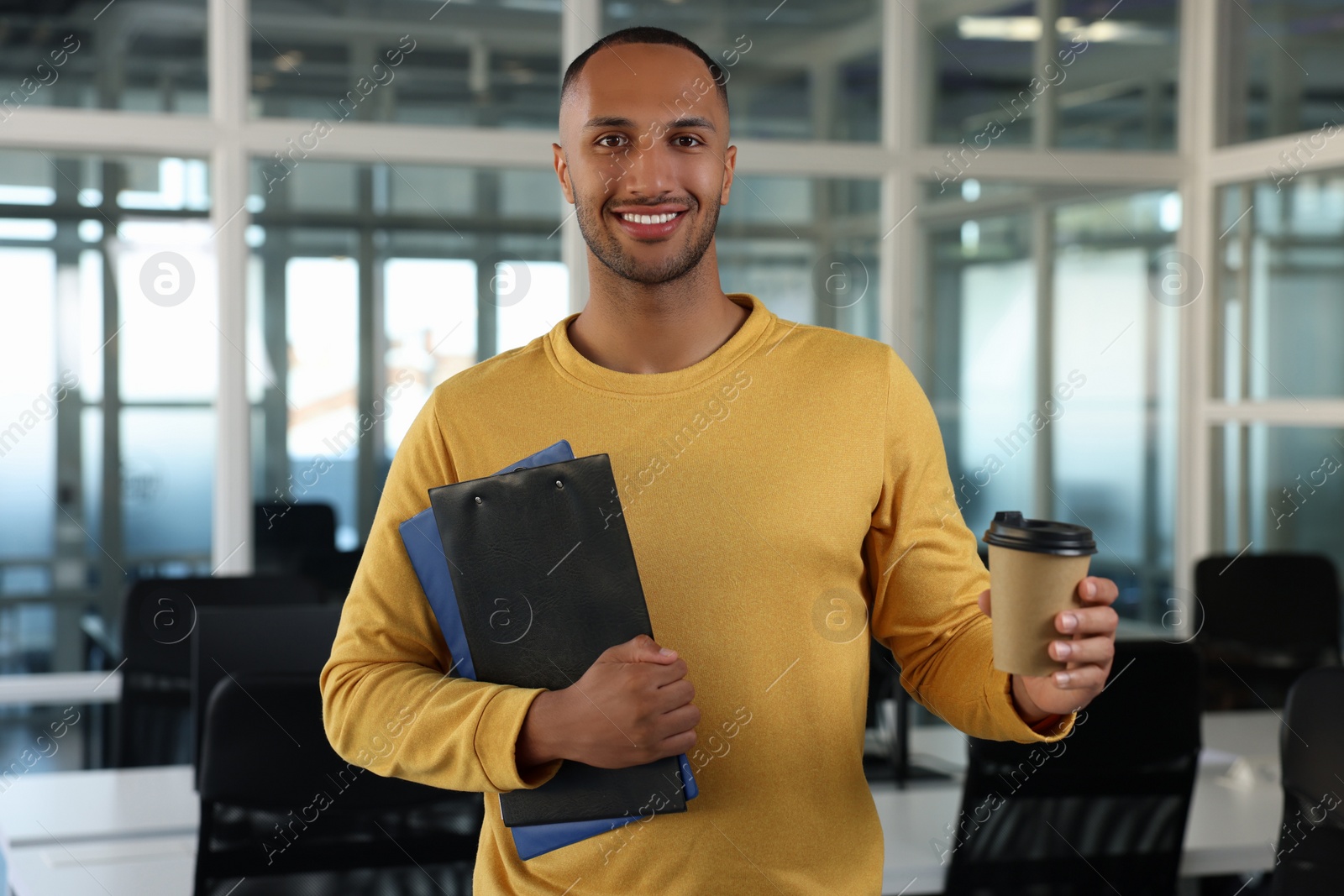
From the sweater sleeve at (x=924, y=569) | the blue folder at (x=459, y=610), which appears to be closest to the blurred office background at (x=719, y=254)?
the sweater sleeve at (x=924, y=569)

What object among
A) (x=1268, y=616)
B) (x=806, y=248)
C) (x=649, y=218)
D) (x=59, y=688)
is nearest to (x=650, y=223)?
(x=649, y=218)

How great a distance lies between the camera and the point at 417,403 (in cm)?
413

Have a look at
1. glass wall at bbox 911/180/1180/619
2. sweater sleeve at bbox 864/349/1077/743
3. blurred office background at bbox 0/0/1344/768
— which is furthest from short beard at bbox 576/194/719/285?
glass wall at bbox 911/180/1180/619

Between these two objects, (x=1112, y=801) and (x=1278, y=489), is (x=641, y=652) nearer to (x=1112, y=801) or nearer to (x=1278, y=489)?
(x=1112, y=801)

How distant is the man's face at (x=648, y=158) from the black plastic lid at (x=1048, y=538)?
44 centimetres

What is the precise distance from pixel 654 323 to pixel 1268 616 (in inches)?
118

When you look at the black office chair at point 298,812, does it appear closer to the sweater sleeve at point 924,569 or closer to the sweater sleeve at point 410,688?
the sweater sleeve at point 410,688

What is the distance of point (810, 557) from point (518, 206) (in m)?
3.15

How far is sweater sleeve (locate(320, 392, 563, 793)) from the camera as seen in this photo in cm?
113

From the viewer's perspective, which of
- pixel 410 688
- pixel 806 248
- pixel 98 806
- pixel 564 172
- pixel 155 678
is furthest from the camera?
pixel 806 248

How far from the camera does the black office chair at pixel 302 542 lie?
13.4 feet

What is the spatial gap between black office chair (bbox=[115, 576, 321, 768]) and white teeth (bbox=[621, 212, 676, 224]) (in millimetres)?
1958

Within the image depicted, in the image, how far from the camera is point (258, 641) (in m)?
2.62

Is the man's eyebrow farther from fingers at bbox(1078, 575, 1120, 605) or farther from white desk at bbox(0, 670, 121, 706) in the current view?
white desk at bbox(0, 670, 121, 706)
